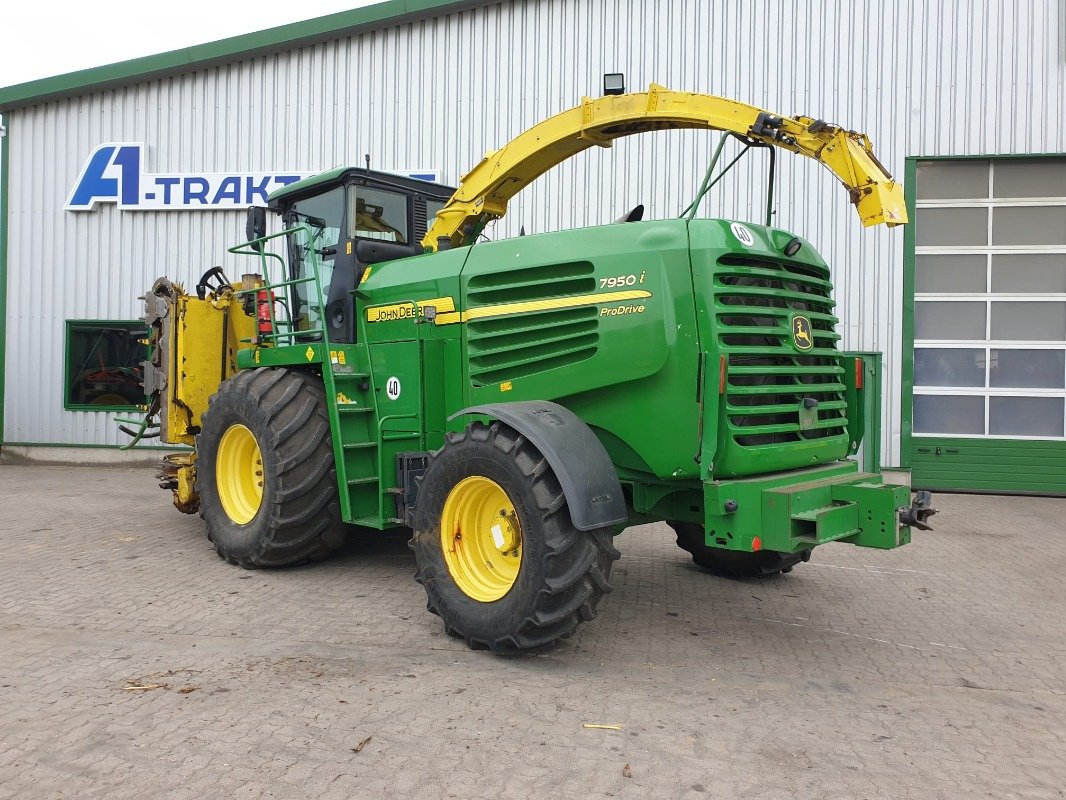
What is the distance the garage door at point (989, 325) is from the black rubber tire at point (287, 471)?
7.71 meters

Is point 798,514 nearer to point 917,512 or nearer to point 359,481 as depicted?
point 917,512

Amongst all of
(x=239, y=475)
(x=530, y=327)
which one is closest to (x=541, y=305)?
(x=530, y=327)

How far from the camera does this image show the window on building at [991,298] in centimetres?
1050

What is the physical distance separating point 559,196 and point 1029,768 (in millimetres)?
9284

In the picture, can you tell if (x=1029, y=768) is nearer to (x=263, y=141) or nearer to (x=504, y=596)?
(x=504, y=596)

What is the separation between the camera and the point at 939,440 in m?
10.6

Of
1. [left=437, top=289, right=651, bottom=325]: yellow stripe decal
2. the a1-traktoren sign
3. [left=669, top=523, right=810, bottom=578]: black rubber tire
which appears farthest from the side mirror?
the a1-traktoren sign

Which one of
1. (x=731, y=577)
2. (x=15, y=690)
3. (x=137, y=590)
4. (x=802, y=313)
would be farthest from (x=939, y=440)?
(x=15, y=690)

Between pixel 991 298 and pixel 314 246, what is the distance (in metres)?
8.45

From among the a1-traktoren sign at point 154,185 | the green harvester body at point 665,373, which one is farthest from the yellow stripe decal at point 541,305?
the a1-traktoren sign at point 154,185

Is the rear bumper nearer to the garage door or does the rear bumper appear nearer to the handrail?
the handrail

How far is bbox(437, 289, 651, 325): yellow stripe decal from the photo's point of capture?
4580 millimetres

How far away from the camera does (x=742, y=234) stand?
4.52 metres

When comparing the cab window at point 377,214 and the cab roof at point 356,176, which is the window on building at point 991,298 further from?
the cab window at point 377,214
